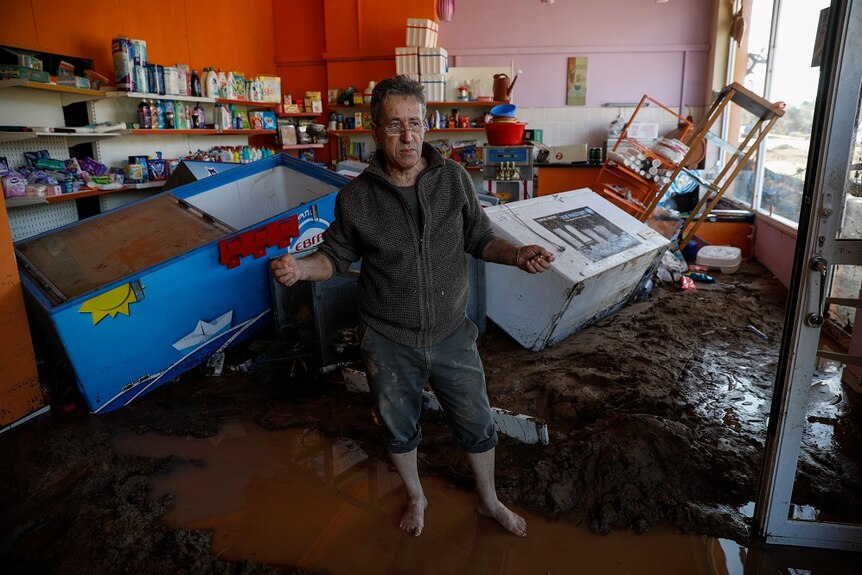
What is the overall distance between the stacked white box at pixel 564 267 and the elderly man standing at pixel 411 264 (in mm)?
1394

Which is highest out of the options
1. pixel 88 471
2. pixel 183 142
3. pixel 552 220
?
pixel 183 142

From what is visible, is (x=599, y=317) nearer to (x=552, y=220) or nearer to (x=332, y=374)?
(x=552, y=220)

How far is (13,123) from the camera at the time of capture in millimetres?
4199

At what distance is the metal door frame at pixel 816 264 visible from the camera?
157 centimetres

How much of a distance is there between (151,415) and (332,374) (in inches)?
38.5

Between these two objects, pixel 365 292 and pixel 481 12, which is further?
pixel 481 12

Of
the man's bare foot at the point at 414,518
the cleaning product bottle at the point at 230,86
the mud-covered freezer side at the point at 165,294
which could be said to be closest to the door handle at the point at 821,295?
the man's bare foot at the point at 414,518

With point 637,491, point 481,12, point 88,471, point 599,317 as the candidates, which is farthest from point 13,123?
point 481,12

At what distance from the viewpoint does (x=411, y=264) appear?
5.94 ft

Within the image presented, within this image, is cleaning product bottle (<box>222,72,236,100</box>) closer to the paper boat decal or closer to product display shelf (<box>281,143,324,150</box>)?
product display shelf (<box>281,143,324,150</box>)

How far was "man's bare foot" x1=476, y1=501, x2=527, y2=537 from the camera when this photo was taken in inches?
80.4

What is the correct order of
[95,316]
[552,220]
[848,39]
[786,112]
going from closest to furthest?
[848,39]
[95,316]
[552,220]
[786,112]

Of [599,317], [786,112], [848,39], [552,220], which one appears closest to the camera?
[848,39]

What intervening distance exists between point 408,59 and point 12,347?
5.82 m
